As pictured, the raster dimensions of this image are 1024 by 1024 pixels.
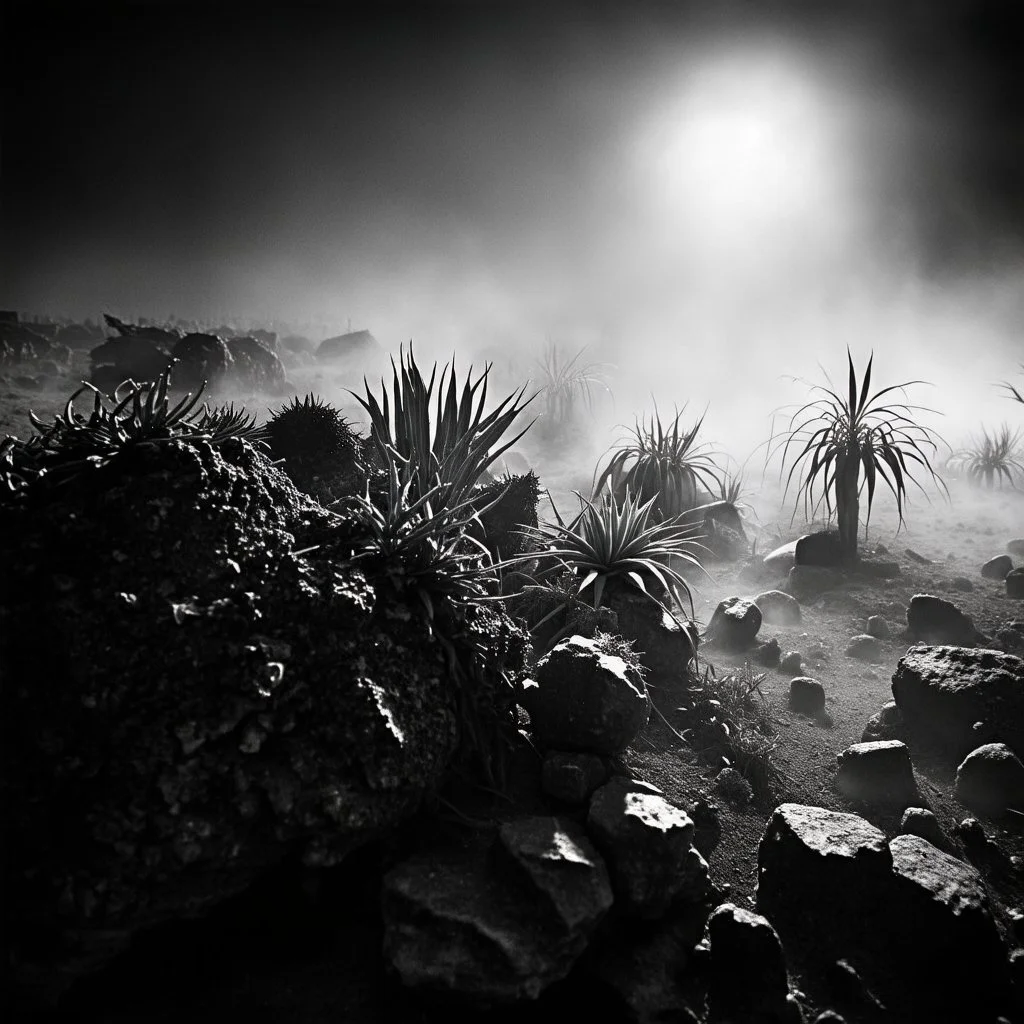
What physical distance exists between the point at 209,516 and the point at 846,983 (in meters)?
3.18

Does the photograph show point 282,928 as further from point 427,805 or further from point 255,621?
point 255,621

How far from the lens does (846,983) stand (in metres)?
2.27

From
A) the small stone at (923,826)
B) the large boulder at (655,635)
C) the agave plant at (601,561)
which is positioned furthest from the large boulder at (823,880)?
the agave plant at (601,561)

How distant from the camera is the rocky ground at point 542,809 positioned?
1.91m

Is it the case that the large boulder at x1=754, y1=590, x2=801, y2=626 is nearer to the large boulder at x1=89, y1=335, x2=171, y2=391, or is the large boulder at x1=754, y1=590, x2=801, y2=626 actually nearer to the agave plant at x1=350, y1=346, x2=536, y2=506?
the agave plant at x1=350, y1=346, x2=536, y2=506

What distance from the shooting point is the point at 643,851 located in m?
2.33

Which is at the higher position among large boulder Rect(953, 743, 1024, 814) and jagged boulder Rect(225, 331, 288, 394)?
jagged boulder Rect(225, 331, 288, 394)

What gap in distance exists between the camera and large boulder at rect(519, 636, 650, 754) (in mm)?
2916

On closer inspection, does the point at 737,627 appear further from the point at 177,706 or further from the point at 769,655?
the point at 177,706

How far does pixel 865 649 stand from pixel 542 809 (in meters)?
4.55

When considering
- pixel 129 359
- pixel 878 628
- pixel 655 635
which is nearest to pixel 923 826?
pixel 655 635

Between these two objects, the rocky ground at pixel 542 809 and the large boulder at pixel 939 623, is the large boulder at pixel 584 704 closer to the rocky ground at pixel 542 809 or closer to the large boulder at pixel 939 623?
the rocky ground at pixel 542 809

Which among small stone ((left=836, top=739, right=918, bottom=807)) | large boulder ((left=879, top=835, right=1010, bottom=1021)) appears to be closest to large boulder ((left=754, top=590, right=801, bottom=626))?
small stone ((left=836, top=739, right=918, bottom=807))

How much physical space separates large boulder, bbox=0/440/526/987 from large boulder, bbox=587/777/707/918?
2.47ft
